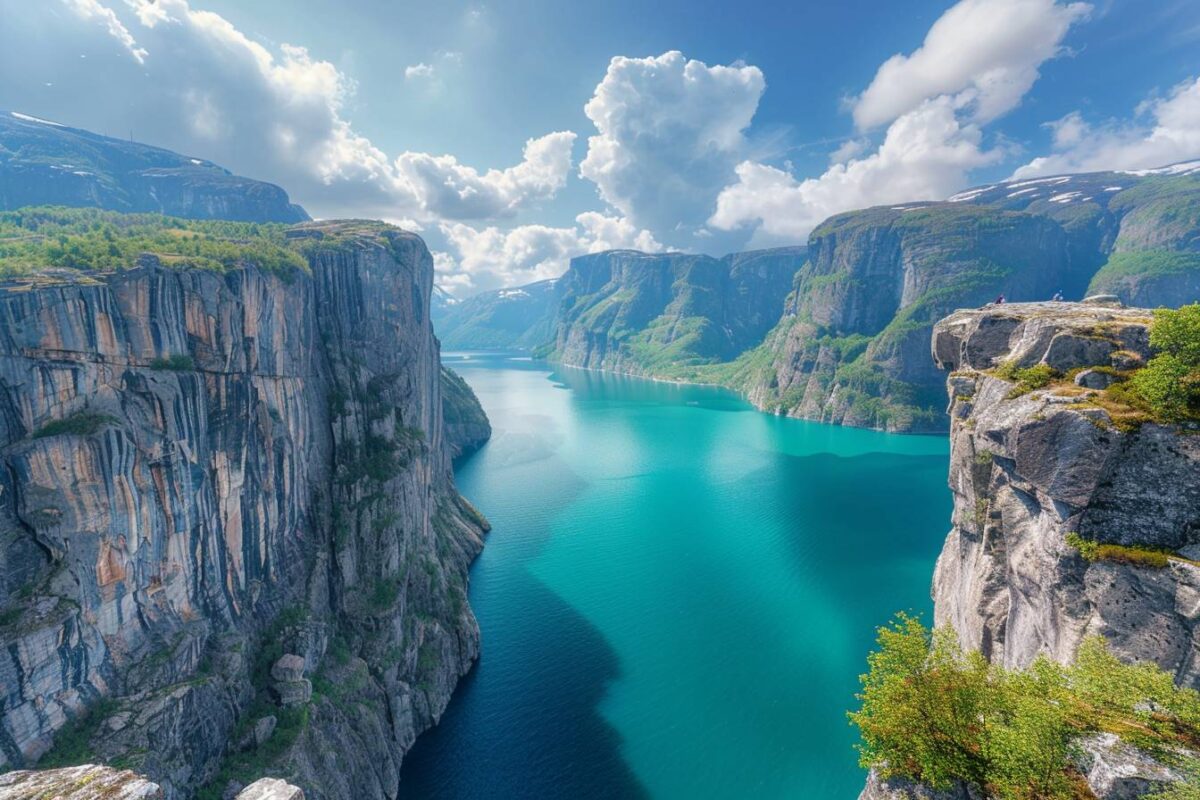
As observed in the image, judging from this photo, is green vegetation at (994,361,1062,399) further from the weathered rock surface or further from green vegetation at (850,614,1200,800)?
the weathered rock surface

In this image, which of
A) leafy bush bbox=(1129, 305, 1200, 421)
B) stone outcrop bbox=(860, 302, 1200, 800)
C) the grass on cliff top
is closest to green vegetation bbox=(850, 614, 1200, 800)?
stone outcrop bbox=(860, 302, 1200, 800)

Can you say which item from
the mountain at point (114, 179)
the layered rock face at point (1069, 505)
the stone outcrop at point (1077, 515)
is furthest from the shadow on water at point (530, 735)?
the mountain at point (114, 179)

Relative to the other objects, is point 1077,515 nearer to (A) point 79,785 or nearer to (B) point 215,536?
(A) point 79,785

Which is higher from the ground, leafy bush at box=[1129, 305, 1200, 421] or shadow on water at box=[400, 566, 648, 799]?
leafy bush at box=[1129, 305, 1200, 421]

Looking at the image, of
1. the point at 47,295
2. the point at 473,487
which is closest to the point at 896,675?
the point at 47,295

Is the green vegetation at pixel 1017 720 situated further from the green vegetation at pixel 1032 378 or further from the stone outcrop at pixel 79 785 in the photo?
the stone outcrop at pixel 79 785

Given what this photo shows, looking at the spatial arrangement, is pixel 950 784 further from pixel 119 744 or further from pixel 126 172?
pixel 126 172

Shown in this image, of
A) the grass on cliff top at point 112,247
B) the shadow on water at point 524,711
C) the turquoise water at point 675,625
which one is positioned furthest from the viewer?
the turquoise water at point 675,625
